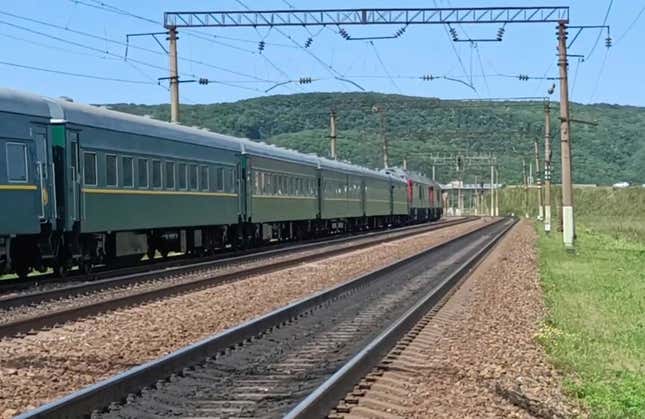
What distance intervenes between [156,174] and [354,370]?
16042mm

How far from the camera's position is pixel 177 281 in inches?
851

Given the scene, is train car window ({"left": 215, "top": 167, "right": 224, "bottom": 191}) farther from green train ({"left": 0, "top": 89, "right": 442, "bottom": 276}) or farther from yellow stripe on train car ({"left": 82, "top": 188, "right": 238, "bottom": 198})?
yellow stripe on train car ({"left": 82, "top": 188, "right": 238, "bottom": 198})

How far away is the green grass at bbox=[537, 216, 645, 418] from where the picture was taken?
9247mm

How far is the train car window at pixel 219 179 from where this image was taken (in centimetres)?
3045

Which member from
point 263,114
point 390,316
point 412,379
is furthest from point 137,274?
point 263,114

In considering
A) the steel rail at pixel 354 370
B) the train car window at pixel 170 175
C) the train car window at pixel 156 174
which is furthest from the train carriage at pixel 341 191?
the steel rail at pixel 354 370

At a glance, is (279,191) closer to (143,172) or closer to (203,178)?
(203,178)

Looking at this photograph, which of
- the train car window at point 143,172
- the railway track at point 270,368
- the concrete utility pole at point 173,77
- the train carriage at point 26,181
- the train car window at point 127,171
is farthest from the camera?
the concrete utility pole at point 173,77

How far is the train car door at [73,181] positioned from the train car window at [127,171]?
237 cm

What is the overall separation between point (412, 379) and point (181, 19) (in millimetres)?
26344

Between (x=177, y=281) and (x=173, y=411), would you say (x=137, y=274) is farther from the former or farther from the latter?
(x=173, y=411)

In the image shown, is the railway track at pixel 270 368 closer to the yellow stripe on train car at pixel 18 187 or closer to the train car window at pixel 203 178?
the yellow stripe on train car at pixel 18 187

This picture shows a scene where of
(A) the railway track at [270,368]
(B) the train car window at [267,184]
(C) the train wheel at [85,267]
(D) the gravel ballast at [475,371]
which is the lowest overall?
(D) the gravel ballast at [475,371]

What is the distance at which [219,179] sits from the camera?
3075 centimetres
